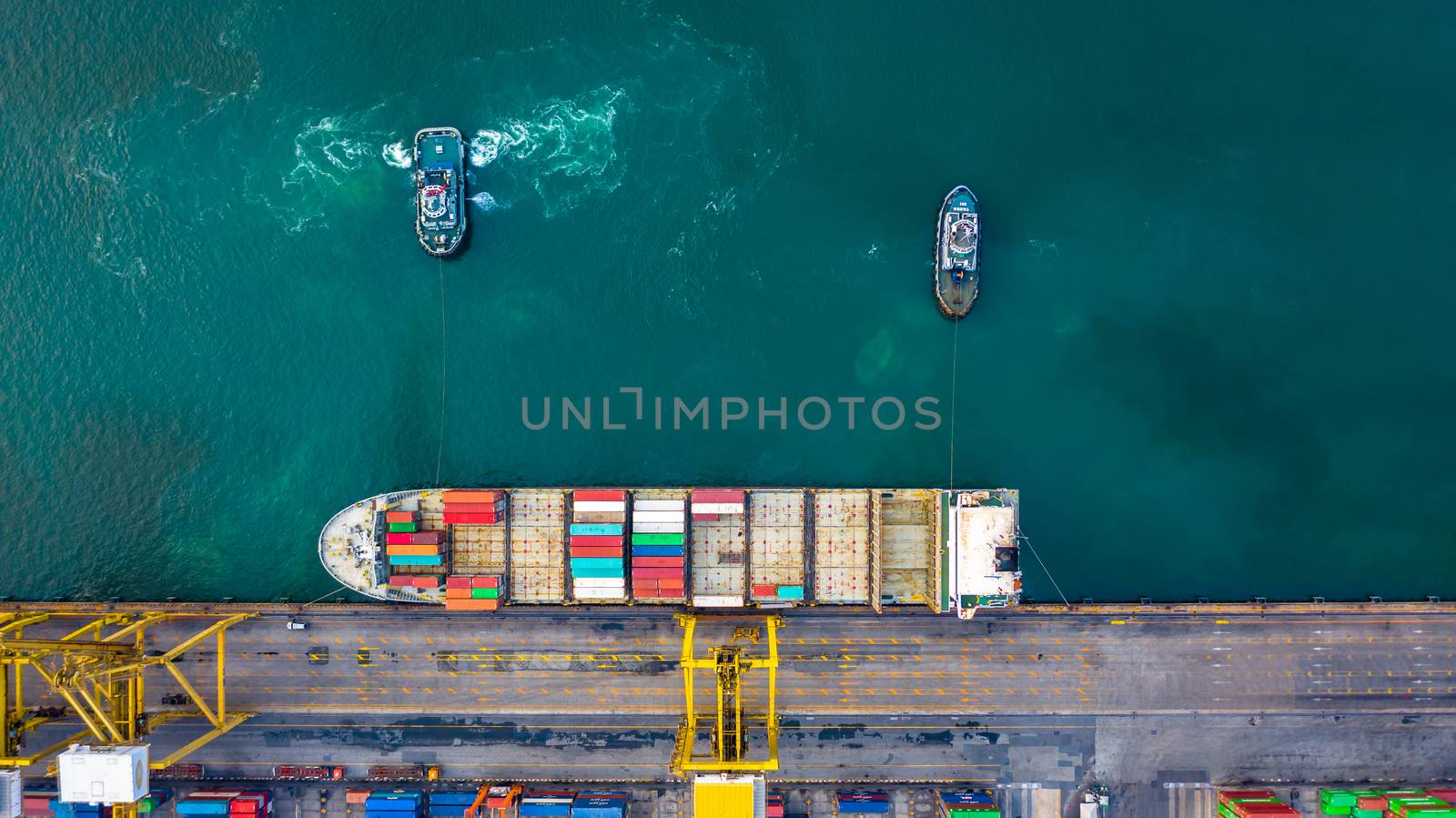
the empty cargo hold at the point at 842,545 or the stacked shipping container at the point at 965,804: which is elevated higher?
the empty cargo hold at the point at 842,545

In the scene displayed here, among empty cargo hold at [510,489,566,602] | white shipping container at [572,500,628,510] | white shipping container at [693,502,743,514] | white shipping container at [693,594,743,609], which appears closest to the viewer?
white shipping container at [572,500,628,510]

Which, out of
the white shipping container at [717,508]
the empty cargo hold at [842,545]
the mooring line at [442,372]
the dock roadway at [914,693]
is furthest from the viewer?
the mooring line at [442,372]

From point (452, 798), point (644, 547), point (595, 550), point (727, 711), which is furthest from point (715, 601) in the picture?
point (452, 798)

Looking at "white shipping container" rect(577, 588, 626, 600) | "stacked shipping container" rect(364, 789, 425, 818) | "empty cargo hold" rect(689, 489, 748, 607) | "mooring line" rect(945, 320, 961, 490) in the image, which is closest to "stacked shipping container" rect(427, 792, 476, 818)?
"stacked shipping container" rect(364, 789, 425, 818)

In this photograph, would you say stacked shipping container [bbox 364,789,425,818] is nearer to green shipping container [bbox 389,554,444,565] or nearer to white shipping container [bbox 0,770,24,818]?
green shipping container [bbox 389,554,444,565]

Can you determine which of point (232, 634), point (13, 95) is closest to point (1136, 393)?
point (232, 634)

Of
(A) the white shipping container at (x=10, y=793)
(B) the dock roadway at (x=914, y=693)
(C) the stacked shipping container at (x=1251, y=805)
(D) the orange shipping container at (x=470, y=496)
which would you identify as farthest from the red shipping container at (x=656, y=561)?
(A) the white shipping container at (x=10, y=793)

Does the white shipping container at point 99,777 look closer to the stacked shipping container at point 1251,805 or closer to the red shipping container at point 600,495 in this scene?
the red shipping container at point 600,495
